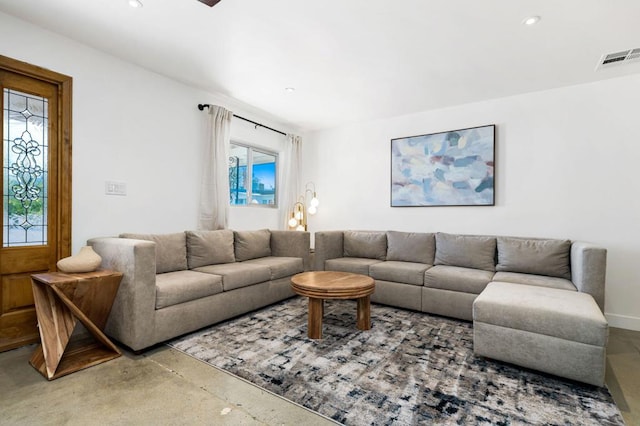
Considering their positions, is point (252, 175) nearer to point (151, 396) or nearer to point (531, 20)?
point (151, 396)

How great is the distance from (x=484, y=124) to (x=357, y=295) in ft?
8.95

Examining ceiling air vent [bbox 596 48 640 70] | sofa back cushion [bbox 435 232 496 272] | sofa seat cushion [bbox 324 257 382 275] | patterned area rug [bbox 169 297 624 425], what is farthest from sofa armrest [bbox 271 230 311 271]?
ceiling air vent [bbox 596 48 640 70]

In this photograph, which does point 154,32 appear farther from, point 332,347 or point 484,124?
point 484,124

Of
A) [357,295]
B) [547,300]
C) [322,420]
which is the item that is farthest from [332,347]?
[547,300]

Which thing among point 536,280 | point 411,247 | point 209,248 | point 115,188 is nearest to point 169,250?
point 209,248

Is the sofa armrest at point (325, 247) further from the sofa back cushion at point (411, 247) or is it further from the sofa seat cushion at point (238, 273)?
the sofa seat cushion at point (238, 273)

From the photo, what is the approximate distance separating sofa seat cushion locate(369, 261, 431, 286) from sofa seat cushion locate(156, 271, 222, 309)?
1780 mm

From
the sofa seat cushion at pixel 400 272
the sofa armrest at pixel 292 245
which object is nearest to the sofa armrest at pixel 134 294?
the sofa armrest at pixel 292 245

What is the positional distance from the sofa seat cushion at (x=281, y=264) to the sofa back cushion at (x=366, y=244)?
767mm

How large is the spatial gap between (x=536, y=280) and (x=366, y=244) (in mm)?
1923

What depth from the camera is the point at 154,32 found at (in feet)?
7.85

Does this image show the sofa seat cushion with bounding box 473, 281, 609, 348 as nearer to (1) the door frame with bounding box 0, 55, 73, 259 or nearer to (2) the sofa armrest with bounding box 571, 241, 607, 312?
(2) the sofa armrest with bounding box 571, 241, 607, 312

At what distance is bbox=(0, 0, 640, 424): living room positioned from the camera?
232cm

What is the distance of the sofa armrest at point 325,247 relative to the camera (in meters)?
3.98
